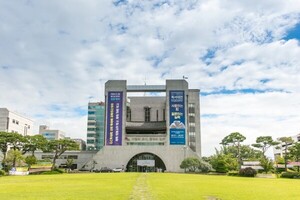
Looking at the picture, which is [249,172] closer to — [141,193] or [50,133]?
[141,193]

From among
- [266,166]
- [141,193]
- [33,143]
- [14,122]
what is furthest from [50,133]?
[141,193]

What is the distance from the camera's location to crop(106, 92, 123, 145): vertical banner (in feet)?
266

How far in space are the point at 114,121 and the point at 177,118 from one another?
1639 cm

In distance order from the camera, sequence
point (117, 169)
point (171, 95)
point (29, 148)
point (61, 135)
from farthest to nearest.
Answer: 1. point (61, 135)
2. point (171, 95)
3. point (117, 169)
4. point (29, 148)

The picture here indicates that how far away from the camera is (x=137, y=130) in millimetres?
91625

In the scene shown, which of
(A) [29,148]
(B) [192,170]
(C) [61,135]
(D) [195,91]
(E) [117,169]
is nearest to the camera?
(A) [29,148]

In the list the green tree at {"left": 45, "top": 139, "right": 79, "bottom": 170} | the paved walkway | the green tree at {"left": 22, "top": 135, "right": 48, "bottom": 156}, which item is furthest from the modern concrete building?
the paved walkway

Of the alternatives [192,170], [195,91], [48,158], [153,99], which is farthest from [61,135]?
[192,170]

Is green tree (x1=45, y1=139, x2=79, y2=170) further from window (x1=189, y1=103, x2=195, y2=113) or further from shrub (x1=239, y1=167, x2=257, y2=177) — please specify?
shrub (x1=239, y1=167, x2=257, y2=177)

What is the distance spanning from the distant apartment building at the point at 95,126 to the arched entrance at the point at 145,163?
34.3 metres

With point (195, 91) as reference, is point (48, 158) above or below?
below

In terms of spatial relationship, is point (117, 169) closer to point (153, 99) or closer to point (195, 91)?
point (153, 99)

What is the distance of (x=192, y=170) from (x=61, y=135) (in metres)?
93.8

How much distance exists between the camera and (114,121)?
81500 millimetres
